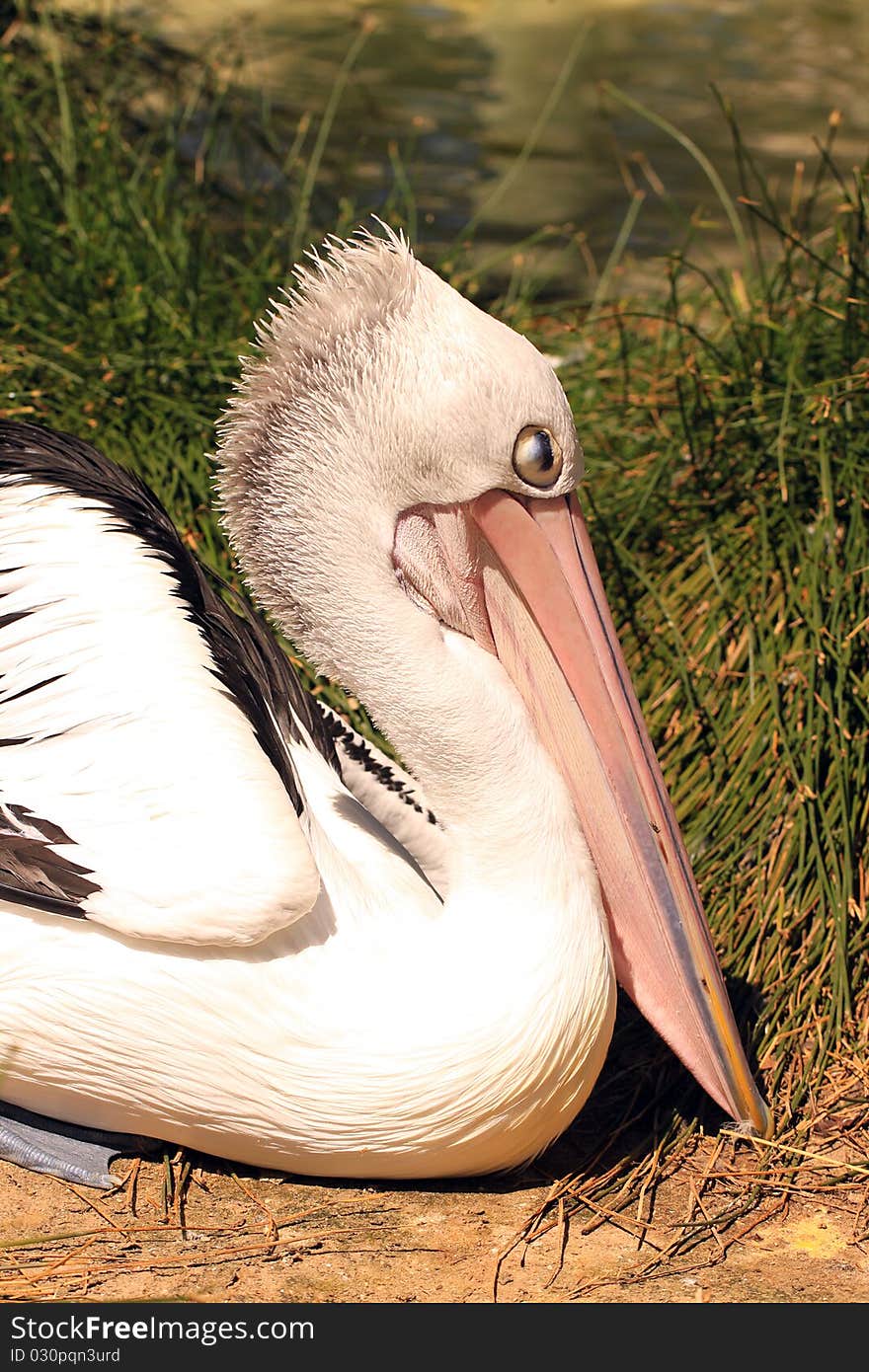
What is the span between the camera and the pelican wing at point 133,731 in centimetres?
231

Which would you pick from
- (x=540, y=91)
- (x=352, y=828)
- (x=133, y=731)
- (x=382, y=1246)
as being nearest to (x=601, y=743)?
(x=352, y=828)

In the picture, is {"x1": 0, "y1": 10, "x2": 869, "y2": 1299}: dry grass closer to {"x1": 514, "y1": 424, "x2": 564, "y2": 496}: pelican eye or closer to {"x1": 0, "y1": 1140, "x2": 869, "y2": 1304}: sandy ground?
{"x1": 0, "y1": 1140, "x2": 869, "y2": 1304}: sandy ground

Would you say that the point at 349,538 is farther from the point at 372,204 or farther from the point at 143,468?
the point at 372,204

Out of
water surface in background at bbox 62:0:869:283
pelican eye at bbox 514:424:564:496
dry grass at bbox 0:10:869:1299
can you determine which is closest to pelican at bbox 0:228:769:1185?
pelican eye at bbox 514:424:564:496

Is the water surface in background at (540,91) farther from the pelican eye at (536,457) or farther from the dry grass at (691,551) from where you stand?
the pelican eye at (536,457)

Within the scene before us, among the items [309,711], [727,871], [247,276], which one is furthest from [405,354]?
[247,276]

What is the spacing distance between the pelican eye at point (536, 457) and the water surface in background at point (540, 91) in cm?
252

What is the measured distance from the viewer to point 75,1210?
250 centimetres

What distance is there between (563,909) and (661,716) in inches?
42.3

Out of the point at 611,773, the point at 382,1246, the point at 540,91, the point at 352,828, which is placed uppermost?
the point at 540,91

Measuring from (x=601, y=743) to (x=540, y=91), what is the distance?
8.30 m

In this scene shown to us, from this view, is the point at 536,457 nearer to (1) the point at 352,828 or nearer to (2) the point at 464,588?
(2) the point at 464,588

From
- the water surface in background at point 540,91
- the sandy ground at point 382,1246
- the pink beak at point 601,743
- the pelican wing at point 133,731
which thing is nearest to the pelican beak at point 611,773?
the pink beak at point 601,743

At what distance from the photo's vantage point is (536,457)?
2432mm
